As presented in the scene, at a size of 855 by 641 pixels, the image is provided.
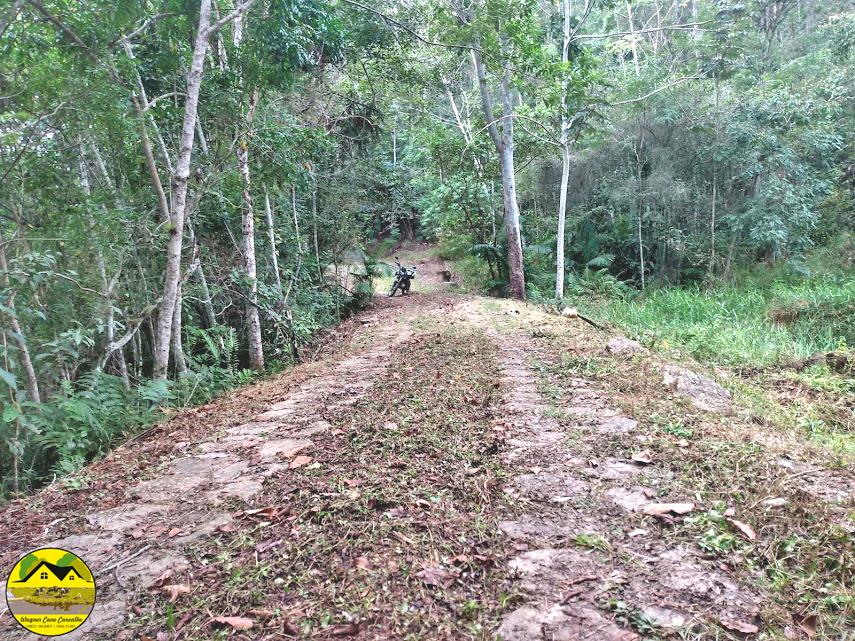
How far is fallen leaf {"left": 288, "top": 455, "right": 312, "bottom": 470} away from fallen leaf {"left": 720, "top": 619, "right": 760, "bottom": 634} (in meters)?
1.84

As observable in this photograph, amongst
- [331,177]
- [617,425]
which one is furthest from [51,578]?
[331,177]

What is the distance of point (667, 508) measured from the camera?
1.72 meters

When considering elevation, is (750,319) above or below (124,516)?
below

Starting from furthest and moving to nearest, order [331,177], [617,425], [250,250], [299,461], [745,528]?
1. [331,177]
2. [250,250]
3. [617,425]
4. [299,461]
5. [745,528]

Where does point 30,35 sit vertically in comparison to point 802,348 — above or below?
above

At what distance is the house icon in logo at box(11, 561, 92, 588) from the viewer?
55.5 inches

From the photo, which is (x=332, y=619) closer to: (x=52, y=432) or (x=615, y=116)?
(x=52, y=432)

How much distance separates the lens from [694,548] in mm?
1496

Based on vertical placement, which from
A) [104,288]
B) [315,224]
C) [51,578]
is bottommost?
[51,578]

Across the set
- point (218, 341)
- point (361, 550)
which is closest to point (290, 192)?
point (218, 341)

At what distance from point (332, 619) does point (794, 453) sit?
2229mm

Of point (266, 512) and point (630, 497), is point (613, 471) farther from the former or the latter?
point (266, 512)

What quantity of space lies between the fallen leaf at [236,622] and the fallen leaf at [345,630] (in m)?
0.25

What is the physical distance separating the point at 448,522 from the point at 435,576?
11.8 inches
